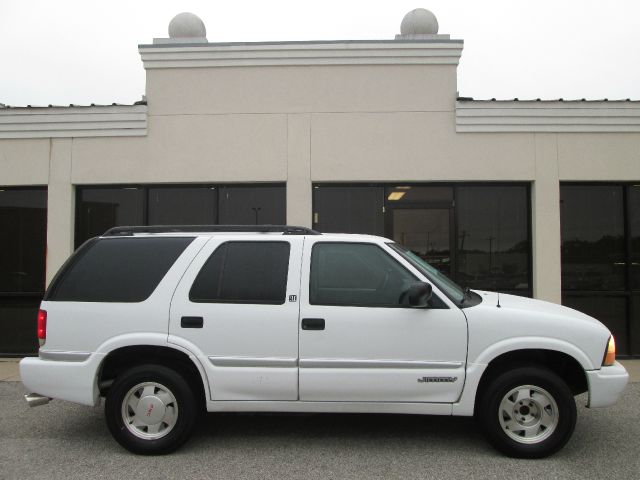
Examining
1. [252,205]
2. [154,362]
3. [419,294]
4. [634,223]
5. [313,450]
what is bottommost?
[313,450]

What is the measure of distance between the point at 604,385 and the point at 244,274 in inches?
124

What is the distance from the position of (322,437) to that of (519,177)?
17.6ft

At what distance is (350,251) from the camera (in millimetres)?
4469

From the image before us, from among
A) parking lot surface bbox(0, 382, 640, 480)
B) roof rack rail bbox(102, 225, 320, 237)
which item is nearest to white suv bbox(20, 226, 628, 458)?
roof rack rail bbox(102, 225, 320, 237)

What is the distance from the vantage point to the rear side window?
173 inches

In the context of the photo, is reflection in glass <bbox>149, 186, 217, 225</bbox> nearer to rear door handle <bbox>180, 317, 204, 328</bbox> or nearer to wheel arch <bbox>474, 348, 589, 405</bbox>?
rear door handle <bbox>180, 317, 204, 328</bbox>

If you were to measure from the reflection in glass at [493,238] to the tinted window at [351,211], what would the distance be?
52.0 inches

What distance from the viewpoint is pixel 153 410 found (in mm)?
4281

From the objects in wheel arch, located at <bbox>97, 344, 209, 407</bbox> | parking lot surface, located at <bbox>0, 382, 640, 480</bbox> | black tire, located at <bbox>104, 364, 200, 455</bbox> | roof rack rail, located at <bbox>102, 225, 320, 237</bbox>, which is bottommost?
parking lot surface, located at <bbox>0, 382, 640, 480</bbox>

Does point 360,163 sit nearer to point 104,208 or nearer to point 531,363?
point 104,208

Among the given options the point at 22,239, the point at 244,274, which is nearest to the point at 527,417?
the point at 244,274

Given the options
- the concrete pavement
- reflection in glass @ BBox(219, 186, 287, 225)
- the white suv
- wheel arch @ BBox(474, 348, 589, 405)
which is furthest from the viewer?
reflection in glass @ BBox(219, 186, 287, 225)

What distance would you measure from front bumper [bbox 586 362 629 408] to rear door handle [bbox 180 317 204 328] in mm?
3260

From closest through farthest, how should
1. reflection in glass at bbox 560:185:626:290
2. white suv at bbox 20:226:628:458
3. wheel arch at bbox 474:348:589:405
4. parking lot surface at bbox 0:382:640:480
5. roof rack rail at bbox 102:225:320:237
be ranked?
parking lot surface at bbox 0:382:640:480 < white suv at bbox 20:226:628:458 < wheel arch at bbox 474:348:589:405 < roof rack rail at bbox 102:225:320:237 < reflection in glass at bbox 560:185:626:290
